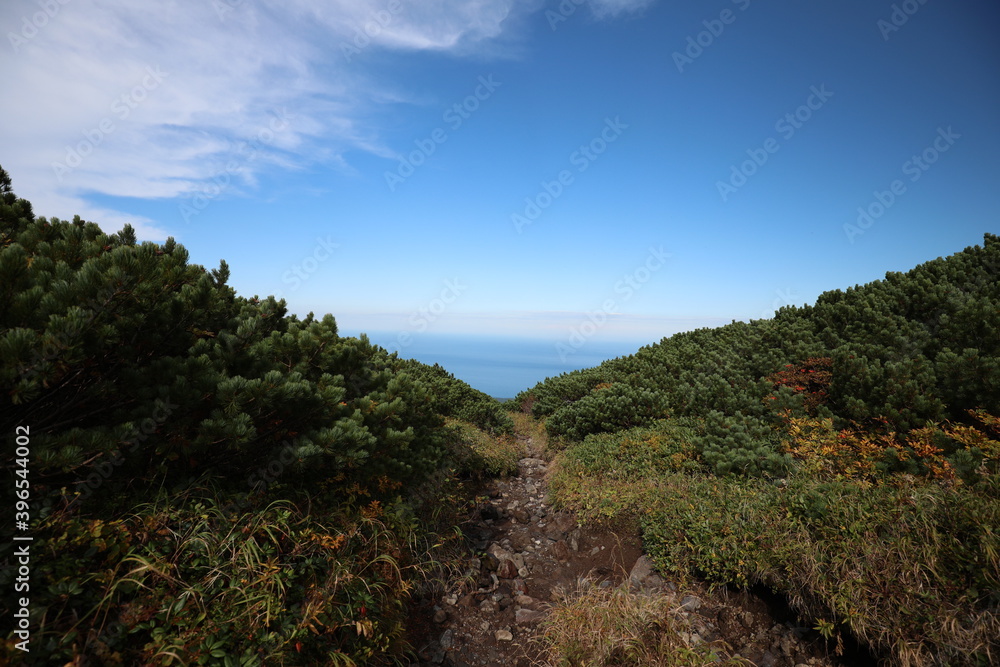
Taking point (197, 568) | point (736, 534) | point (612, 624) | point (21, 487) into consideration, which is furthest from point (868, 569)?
point (21, 487)

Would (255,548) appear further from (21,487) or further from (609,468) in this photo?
(609,468)

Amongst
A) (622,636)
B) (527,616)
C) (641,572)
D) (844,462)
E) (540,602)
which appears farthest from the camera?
(844,462)

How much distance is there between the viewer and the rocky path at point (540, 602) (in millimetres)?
4422

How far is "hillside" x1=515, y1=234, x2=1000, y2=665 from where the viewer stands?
3.96 metres

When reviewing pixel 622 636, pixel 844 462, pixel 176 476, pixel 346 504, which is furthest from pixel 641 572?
pixel 176 476

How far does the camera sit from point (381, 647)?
3.85 m

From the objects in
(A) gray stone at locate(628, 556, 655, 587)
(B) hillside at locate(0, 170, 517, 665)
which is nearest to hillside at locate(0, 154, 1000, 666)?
(B) hillside at locate(0, 170, 517, 665)

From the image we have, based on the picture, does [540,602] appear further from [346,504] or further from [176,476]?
[176,476]

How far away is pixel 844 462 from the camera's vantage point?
6410mm

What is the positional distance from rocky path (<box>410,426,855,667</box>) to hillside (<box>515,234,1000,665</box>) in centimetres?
34

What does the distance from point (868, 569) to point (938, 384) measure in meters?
5.28

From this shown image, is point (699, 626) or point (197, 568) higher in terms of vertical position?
point (197, 568)

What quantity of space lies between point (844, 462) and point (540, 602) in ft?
16.8

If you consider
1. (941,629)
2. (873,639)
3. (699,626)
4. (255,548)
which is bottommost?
(699,626)
